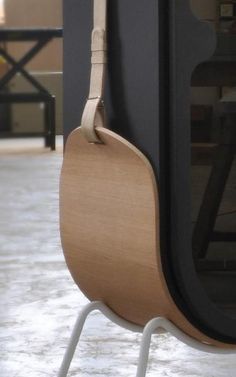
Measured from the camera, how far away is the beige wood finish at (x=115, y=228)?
798mm

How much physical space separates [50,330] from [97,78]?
1.04 meters

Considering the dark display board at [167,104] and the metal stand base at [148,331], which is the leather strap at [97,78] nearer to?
the dark display board at [167,104]

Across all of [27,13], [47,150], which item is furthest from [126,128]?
[27,13]

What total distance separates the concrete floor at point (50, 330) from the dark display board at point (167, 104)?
710mm

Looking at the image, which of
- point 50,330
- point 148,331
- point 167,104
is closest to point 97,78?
point 167,104

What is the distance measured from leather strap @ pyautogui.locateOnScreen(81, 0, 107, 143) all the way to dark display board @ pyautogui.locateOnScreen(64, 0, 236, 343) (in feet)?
0.03

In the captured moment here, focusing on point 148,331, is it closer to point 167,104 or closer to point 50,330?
point 167,104

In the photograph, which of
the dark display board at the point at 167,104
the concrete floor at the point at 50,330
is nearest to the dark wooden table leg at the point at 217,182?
the dark display board at the point at 167,104

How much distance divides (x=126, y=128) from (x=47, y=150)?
5334 mm

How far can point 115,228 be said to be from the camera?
847mm

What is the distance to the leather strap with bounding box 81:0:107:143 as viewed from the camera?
0.82 meters

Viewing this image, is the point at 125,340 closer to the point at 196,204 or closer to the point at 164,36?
the point at 196,204

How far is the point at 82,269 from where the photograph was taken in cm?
93

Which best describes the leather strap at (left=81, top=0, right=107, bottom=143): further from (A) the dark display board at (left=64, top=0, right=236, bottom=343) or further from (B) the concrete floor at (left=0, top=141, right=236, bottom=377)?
(B) the concrete floor at (left=0, top=141, right=236, bottom=377)
